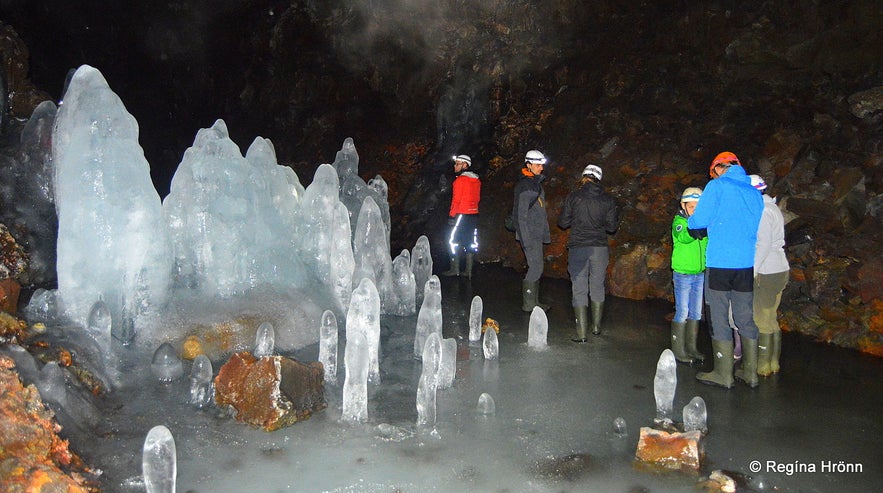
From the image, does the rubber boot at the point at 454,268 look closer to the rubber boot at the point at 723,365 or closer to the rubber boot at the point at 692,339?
the rubber boot at the point at 692,339

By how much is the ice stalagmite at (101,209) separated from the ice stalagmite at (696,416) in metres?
5.40

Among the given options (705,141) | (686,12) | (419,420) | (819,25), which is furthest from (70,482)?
(686,12)

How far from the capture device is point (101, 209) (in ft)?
20.5

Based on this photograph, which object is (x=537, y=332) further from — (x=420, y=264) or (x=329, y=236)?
(x=329, y=236)

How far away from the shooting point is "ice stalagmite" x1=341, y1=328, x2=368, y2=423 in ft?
15.9

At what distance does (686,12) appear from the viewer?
15516mm

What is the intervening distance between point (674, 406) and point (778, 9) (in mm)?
12353

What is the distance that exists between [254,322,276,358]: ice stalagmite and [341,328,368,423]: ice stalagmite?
4.41 ft

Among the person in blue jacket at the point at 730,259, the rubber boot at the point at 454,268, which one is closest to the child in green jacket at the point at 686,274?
the person in blue jacket at the point at 730,259

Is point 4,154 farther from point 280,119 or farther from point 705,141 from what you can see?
A: point 705,141

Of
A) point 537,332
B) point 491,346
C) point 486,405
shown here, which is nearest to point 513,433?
point 486,405

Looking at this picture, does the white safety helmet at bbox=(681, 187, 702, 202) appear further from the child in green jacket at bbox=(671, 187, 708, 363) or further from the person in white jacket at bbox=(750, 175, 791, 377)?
the person in white jacket at bbox=(750, 175, 791, 377)

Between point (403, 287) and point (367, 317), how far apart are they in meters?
3.07

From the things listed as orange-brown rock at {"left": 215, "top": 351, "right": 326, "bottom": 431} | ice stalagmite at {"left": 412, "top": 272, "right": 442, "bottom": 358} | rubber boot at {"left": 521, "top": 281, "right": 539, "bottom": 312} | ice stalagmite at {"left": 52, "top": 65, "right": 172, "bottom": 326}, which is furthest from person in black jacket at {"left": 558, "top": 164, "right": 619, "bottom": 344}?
ice stalagmite at {"left": 52, "top": 65, "right": 172, "bottom": 326}
